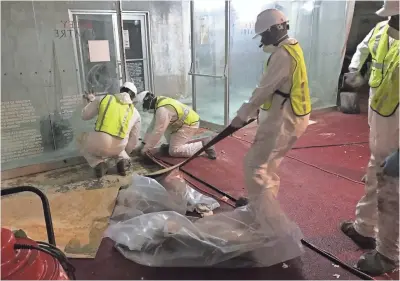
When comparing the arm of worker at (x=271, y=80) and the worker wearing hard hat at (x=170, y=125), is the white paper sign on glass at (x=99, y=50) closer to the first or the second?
the worker wearing hard hat at (x=170, y=125)

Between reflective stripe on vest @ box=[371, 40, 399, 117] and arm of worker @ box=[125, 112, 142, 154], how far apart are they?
7.31ft

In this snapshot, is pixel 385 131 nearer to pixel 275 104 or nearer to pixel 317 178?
pixel 275 104

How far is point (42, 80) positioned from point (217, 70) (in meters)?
2.13

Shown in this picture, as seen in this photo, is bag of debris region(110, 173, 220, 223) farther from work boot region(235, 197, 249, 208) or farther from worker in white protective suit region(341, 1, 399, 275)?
worker in white protective suit region(341, 1, 399, 275)

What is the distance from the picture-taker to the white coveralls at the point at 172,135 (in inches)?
133

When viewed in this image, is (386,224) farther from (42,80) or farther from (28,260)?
(42,80)

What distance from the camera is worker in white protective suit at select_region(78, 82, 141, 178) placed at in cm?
302

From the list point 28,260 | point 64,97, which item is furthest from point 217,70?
point 28,260

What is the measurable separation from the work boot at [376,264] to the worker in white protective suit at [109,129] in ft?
7.01

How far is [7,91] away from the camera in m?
2.96

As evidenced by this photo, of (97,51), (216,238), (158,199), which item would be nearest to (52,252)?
(216,238)

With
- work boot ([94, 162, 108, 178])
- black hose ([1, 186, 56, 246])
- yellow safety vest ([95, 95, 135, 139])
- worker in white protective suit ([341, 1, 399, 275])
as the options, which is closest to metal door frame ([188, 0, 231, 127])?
yellow safety vest ([95, 95, 135, 139])

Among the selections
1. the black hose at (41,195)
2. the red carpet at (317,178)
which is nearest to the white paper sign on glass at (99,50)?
the red carpet at (317,178)

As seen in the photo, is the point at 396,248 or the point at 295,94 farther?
the point at 295,94
